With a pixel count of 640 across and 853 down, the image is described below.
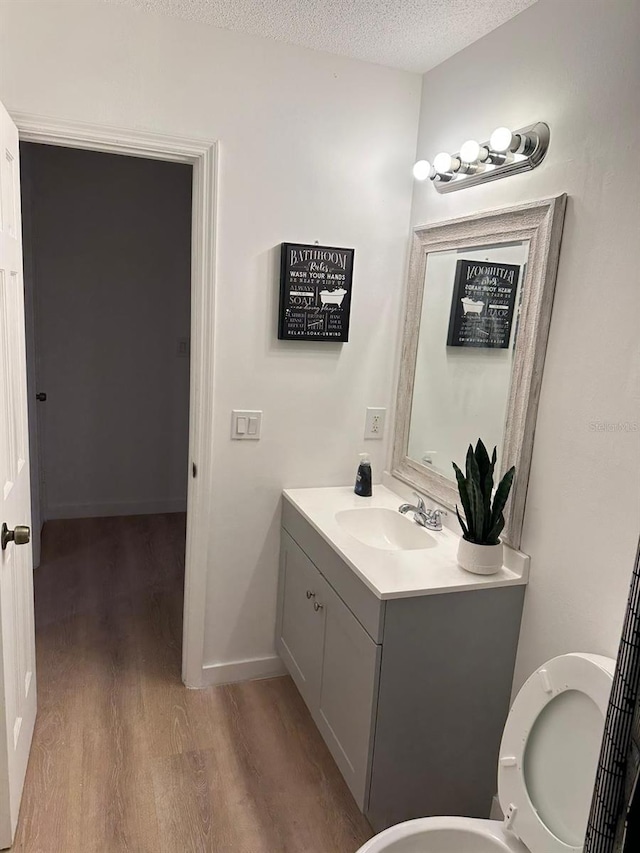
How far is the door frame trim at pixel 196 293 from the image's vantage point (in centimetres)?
197

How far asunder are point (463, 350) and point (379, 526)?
706 millimetres

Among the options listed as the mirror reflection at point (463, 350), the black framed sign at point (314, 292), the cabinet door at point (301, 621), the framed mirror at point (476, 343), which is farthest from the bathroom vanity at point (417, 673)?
the black framed sign at point (314, 292)

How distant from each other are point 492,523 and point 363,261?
44.4 inches

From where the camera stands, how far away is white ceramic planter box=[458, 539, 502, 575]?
1762 mm

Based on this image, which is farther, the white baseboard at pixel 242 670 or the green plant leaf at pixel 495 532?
the white baseboard at pixel 242 670

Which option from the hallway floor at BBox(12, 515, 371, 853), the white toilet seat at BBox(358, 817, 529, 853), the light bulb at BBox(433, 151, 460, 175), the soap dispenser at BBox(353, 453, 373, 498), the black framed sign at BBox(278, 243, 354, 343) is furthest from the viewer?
the soap dispenser at BBox(353, 453, 373, 498)

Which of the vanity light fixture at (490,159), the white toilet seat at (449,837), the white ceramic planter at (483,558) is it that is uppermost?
the vanity light fixture at (490,159)

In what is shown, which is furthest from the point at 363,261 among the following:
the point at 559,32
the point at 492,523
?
the point at 492,523

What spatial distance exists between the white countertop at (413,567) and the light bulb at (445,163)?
3.85ft

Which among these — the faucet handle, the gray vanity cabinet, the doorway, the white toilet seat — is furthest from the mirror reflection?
the doorway

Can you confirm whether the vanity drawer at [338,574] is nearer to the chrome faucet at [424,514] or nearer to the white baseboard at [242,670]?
the chrome faucet at [424,514]

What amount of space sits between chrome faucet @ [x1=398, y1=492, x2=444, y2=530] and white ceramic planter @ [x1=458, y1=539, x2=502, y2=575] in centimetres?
32

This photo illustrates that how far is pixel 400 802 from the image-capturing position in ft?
5.93

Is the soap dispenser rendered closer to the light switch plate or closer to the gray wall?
the light switch plate
